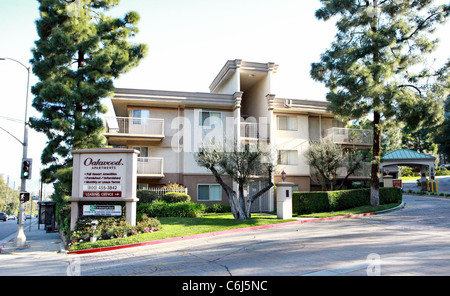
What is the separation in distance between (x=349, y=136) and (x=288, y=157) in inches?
204

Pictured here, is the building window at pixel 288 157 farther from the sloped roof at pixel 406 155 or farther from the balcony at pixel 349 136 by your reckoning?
the sloped roof at pixel 406 155

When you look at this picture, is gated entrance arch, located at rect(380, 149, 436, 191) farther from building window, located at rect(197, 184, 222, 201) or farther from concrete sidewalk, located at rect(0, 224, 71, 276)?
concrete sidewalk, located at rect(0, 224, 71, 276)

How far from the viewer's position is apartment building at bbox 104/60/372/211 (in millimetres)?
25078

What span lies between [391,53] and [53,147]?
20.9 meters

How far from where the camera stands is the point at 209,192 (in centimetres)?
2608

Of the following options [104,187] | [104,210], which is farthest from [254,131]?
[104,210]

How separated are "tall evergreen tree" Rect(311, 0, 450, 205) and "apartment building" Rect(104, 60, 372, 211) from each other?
5.74 metres

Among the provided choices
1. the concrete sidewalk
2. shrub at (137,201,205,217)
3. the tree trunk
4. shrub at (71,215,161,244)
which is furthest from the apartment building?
the concrete sidewalk

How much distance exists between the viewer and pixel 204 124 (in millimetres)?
26500

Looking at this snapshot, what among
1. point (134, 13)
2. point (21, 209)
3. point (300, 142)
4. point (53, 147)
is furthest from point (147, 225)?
point (300, 142)

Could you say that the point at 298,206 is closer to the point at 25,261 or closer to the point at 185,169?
the point at 185,169

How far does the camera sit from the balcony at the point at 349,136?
2811 cm

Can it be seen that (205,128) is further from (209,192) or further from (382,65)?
(382,65)
